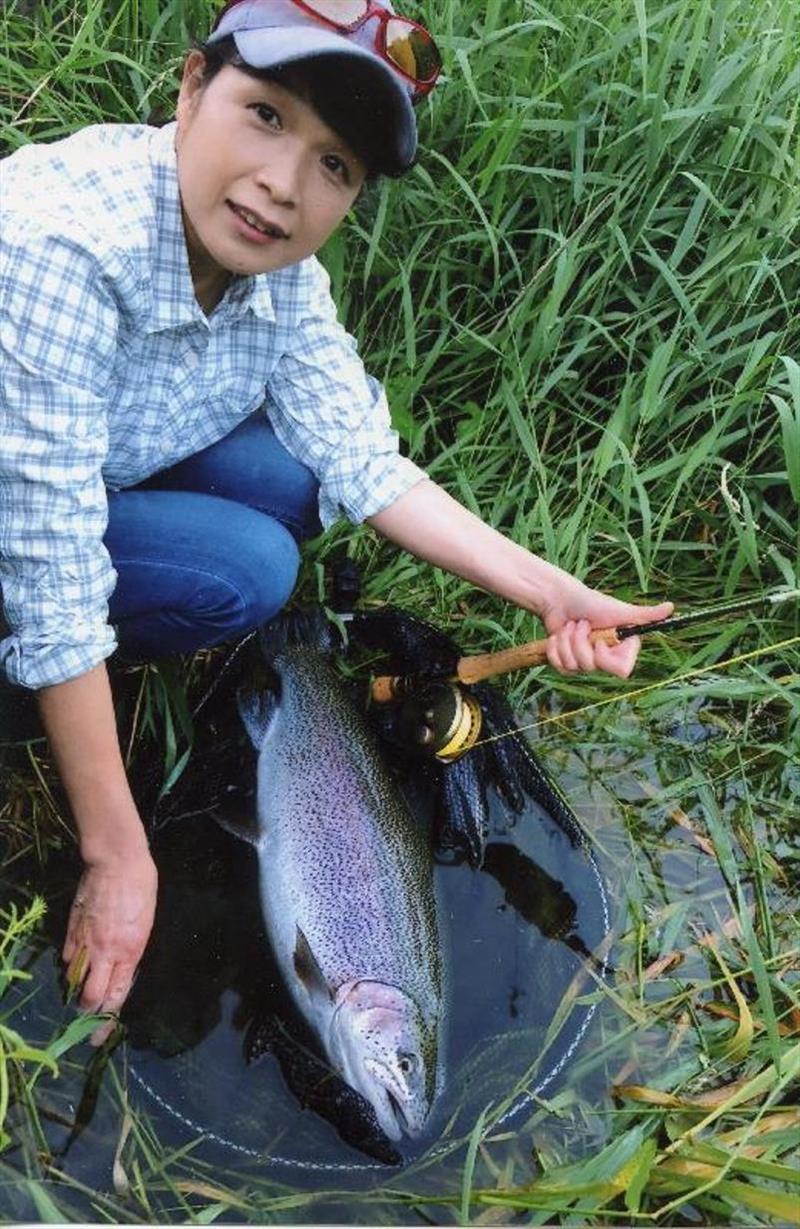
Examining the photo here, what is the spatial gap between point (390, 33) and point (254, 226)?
0.31 m

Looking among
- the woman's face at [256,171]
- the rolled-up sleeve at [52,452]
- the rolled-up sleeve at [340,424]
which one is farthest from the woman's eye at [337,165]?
the rolled-up sleeve at [340,424]

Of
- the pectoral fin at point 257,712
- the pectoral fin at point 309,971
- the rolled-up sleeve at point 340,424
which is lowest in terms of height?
the pectoral fin at point 309,971

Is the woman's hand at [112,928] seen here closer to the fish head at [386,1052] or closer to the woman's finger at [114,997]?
the woman's finger at [114,997]

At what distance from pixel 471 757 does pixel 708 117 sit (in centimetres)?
156

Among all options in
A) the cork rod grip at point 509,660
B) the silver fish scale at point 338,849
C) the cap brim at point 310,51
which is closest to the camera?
the cap brim at point 310,51

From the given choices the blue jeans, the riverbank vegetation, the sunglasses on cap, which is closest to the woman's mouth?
the sunglasses on cap

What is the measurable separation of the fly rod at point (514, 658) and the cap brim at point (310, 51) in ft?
2.81

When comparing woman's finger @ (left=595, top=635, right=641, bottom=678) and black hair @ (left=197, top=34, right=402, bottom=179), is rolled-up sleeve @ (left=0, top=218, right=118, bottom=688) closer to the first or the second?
black hair @ (left=197, top=34, right=402, bottom=179)

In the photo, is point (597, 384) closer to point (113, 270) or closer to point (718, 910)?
point (718, 910)

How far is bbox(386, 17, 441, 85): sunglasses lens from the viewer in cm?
167

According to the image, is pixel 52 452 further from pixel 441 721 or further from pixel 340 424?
pixel 441 721

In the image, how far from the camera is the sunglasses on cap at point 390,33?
1635mm

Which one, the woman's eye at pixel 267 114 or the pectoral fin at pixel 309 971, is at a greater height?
the woman's eye at pixel 267 114

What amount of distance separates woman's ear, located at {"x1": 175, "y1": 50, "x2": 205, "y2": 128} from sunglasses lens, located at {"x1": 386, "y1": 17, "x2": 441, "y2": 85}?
0.25 m
